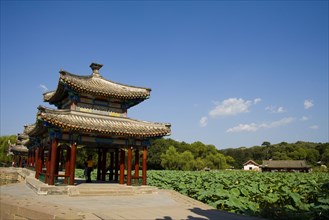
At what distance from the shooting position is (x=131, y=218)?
804 cm

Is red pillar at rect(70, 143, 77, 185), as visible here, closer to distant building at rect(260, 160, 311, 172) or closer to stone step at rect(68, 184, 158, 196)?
stone step at rect(68, 184, 158, 196)

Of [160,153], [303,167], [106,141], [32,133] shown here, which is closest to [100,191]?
[106,141]

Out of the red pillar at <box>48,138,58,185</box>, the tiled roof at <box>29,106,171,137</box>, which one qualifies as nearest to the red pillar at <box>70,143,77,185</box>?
the red pillar at <box>48,138,58,185</box>

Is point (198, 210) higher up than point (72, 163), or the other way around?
point (72, 163)

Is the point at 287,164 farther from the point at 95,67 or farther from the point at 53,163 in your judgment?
the point at 53,163

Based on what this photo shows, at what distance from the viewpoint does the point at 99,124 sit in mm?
16031

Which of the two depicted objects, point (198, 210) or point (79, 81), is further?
point (79, 81)

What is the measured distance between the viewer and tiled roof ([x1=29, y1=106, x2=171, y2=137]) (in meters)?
14.0

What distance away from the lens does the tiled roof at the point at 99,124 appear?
553 inches

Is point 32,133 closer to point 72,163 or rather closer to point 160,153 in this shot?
point 72,163

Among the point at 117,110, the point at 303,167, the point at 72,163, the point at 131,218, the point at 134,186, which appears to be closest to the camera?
the point at 131,218

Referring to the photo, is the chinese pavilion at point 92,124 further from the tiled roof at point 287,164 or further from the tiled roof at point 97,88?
the tiled roof at point 287,164

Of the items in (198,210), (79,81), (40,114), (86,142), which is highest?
(79,81)

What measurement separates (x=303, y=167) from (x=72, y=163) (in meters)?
75.7
